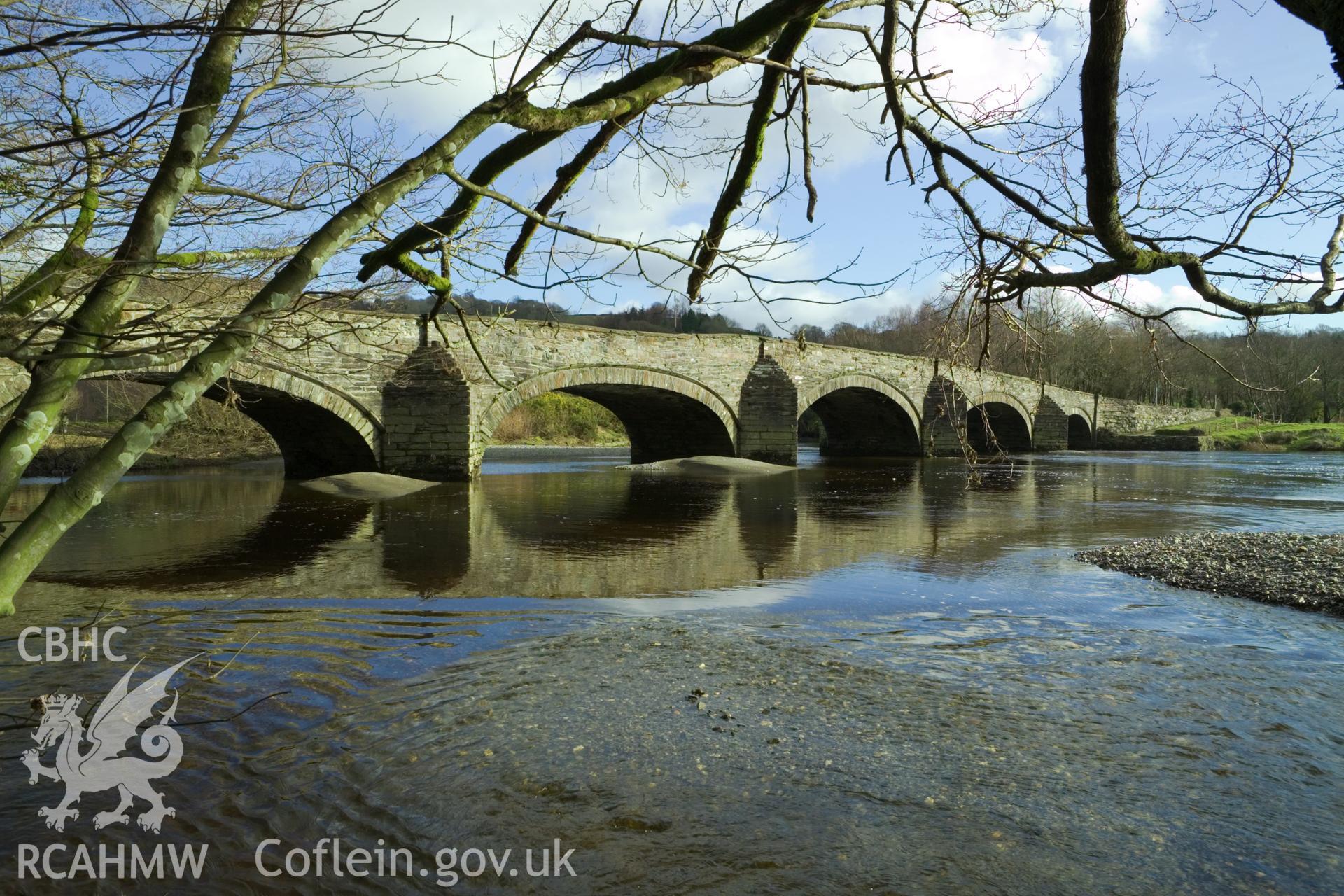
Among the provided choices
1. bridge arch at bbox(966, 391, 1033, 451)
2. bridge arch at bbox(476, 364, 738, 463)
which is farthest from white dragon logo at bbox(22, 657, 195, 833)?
bridge arch at bbox(966, 391, 1033, 451)

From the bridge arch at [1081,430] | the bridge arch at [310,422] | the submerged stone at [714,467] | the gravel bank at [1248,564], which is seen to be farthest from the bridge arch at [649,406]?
the bridge arch at [1081,430]

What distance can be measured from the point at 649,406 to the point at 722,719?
19522 millimetres

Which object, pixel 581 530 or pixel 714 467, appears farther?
pixel 714 467

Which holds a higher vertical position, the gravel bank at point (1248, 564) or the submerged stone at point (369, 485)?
the submerged stone at point (369, 485)

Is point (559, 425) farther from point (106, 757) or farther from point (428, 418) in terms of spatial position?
point (106, 757)

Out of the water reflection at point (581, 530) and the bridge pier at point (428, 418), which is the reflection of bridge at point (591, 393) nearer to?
the bridge pier at point (428, 418)

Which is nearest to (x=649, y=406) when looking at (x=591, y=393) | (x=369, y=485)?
(x=591, y=393)

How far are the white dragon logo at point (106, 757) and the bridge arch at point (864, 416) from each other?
2103 cm

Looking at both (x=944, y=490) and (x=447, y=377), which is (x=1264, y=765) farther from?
(x=447, y=377)

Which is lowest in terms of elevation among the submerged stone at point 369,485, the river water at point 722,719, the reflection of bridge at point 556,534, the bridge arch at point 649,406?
the river water at point 722,719

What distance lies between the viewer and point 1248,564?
742 cm

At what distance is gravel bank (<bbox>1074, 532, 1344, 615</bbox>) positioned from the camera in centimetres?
634

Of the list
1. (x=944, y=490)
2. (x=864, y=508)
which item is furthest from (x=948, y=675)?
(x=944, y=490)

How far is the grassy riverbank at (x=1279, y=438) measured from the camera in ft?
110
